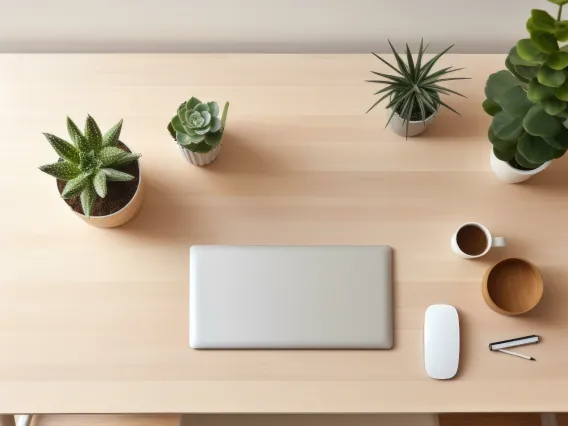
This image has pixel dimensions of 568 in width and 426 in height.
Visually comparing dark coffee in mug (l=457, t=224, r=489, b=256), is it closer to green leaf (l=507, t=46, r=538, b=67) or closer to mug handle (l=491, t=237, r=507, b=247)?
mug handle (l=491, t=237, r=507, b=247)

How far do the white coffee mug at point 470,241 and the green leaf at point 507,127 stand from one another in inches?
6.9

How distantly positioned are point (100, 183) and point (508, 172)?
666 millimetres

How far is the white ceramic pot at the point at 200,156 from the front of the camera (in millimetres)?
969

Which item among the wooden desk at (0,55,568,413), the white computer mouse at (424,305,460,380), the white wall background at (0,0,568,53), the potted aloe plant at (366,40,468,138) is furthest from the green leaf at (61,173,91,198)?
the white computer mouse at (424,305,460,380)

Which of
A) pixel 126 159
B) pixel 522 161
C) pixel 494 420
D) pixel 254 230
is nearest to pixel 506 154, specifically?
pixel 522 161

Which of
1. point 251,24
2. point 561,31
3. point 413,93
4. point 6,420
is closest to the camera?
point 561,31

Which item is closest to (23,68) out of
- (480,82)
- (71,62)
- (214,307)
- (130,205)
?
(71,62)

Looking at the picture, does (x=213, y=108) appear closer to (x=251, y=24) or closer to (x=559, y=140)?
(x=251, y=24)

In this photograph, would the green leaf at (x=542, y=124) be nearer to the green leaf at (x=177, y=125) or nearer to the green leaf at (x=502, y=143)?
the green leaf at (x=502, y=143)

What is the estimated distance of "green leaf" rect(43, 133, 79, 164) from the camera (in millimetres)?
870

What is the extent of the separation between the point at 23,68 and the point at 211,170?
0.39 meters

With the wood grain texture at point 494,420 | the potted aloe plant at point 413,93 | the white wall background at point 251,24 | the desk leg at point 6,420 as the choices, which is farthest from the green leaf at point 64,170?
the wood grain texture at point 494,420

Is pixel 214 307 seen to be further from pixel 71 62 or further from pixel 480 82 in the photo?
pixel 480 82

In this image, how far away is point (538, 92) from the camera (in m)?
0.77
